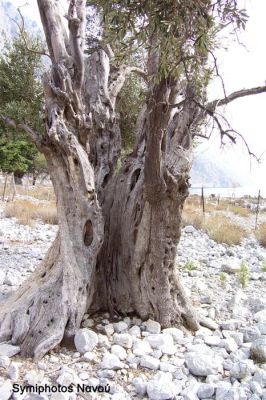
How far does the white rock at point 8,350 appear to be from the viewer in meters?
3.46

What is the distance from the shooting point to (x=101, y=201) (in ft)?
15.6

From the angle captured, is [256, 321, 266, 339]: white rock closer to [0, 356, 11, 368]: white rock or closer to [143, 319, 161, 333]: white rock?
[143, 319, 161, 333]: white rock

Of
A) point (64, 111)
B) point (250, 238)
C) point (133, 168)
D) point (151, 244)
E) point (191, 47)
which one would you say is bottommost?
point (250, 238)

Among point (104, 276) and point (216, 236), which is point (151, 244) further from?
point (216, 236)

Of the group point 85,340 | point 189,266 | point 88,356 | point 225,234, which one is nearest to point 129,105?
point 189,266

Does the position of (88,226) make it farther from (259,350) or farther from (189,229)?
(189,229)

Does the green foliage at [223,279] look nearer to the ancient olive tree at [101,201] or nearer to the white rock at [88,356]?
the ancient olive tree at [101,201]

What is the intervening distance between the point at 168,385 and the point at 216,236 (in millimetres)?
7870

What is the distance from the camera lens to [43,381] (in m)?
3.06

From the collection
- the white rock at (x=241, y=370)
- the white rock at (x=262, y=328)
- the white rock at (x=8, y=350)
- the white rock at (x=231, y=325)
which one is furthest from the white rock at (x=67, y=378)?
the white rock at (x=262, y=328)

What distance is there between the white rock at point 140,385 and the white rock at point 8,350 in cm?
115

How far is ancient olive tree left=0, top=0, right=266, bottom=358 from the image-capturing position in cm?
358

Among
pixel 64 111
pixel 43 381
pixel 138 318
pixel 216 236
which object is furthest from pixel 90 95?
pixel 216 236

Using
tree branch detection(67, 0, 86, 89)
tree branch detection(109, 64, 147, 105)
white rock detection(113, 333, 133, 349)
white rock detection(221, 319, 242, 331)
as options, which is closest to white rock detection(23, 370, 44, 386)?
white rock detection(113, 333, 133, 349)
